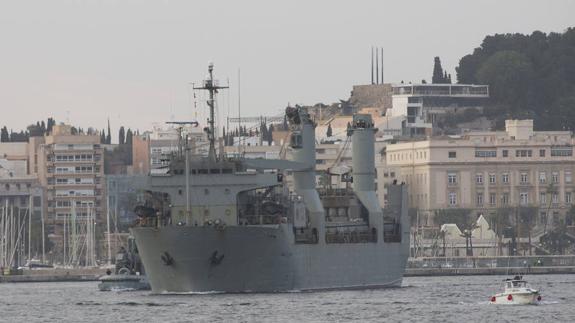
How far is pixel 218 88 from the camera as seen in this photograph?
12000cm

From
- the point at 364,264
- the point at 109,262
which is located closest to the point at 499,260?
the point at 109,262

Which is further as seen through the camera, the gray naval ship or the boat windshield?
the gray naval ship

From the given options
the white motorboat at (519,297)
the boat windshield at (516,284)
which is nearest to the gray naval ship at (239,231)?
the boat windshield at (516,284)

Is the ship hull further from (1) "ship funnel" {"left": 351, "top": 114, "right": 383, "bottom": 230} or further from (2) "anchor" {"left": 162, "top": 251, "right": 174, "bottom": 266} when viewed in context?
(1) "ship funnel" {"left": 351, "top": 114, "right": 383, "bottom": 230}

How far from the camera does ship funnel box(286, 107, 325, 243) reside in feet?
400

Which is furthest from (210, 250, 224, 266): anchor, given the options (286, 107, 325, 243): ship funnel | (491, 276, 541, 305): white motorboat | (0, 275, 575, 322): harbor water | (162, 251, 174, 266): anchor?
(491, 276, 541, 305): white motorboat

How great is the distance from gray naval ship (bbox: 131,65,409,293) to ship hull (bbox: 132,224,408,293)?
0.13 feet

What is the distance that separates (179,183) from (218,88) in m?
6.70

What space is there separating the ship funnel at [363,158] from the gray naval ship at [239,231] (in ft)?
18.1

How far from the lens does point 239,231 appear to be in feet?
370

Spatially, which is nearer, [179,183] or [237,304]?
[237,304]

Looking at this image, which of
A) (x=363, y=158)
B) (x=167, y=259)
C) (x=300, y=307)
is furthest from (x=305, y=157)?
(x=300, y=307)

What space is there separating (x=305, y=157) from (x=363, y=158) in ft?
23.0

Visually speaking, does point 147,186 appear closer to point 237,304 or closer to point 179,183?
point 179,183
